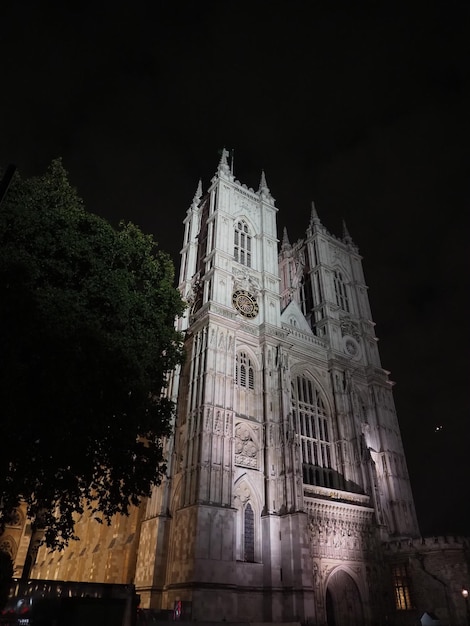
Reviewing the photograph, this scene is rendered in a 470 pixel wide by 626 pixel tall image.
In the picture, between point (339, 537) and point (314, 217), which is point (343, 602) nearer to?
point (339, 537)

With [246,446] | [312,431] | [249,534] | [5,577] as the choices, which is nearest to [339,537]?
[249,534]

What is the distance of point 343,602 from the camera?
29.5m

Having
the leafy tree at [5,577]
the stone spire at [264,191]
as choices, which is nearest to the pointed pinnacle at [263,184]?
the stone spire at [264,191]

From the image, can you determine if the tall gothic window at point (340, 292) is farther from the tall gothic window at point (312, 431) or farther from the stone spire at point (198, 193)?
the stone spire at point (198, 193)

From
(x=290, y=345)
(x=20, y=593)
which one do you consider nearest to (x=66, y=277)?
(x=20, y=593)

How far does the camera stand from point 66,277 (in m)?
16.4

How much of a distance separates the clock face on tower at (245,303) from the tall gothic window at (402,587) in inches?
845

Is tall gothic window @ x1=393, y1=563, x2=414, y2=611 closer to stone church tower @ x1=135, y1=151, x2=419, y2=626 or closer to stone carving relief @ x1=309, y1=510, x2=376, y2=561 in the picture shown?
stone church tower @ x1=135, y1=151, x2=419, y2=626

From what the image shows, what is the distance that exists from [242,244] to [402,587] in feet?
99.9

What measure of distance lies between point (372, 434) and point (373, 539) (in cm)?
863

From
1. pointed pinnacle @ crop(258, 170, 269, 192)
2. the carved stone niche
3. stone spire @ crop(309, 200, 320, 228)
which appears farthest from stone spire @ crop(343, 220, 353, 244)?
the carved stone niche

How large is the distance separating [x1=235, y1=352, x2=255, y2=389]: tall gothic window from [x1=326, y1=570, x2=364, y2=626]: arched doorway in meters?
14.1

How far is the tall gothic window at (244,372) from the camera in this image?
112 ft

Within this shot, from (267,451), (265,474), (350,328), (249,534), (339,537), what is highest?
(350,328)
